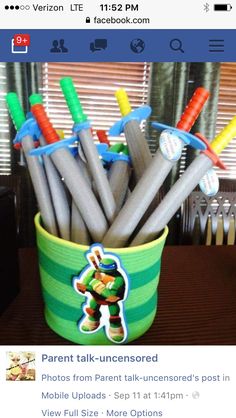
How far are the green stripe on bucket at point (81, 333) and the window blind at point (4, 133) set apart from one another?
0.56 metres

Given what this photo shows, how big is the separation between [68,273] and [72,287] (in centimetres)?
1

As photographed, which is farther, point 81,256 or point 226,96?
point 226,96

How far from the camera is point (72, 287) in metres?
0.22

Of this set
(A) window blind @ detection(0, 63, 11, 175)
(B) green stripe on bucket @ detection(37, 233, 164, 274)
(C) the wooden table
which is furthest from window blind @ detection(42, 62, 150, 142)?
(B) green stripe on bucket @ detection(37, 233, 164, 274)

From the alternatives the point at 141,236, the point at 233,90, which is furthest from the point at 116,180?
the point at 233,90

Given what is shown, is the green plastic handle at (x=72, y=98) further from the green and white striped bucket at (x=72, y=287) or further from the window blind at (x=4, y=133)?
the window blind at (x=4, y=133)

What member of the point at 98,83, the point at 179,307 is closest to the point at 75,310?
the point at 179,307
